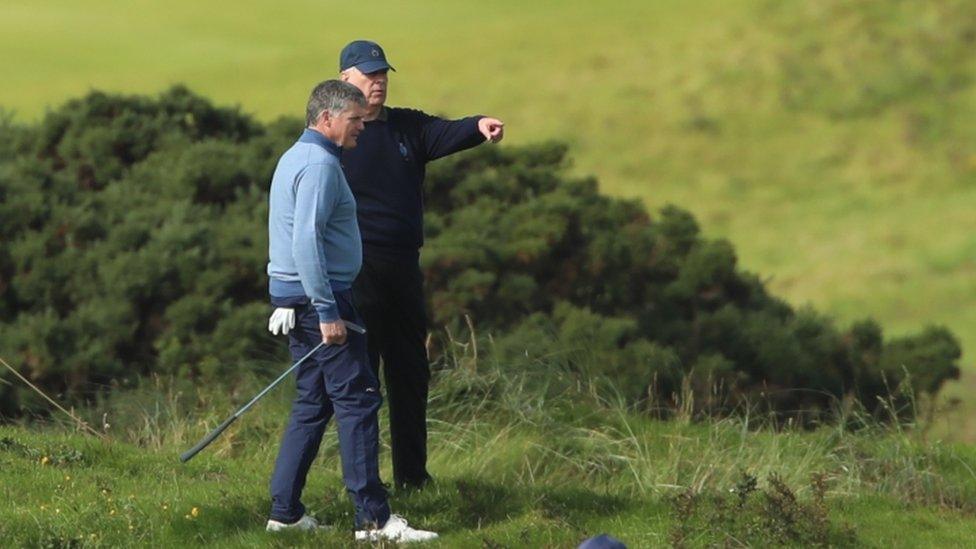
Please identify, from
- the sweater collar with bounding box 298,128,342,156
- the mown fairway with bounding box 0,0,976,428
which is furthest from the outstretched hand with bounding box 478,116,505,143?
the mown fairway with bounding box 0,0,976,428

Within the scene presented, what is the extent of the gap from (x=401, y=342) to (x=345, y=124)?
4.59 feet

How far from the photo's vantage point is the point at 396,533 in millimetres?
7289

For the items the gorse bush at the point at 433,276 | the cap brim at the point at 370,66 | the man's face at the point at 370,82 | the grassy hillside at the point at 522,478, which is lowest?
the grassy hillside at the point at 522,478

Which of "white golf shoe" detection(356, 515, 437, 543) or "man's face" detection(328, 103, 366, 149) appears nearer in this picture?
"man's face" detection(328, 103, 366, 149)

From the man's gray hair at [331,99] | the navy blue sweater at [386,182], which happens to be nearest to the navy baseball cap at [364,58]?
the navy blue sweater at [386,182]

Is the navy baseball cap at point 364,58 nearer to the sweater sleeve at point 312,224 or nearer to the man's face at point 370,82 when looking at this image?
the man's face at point 370,82

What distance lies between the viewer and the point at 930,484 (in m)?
9.67

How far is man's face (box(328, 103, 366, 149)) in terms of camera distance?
708 centimetres

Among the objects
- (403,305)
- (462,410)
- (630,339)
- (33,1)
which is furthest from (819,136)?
(403,305)

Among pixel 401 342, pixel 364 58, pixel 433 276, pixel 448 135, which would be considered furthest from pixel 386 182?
pixel 433 276

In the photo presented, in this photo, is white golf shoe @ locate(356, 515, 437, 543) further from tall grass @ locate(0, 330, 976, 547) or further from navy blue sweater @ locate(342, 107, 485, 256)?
navy blue sweater @ locate(342, 107, 485, 256)

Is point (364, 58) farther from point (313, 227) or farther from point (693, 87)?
point (693, 87)

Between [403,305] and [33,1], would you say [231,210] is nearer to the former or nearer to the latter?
[403,305]

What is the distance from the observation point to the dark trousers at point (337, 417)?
23.8 feet
